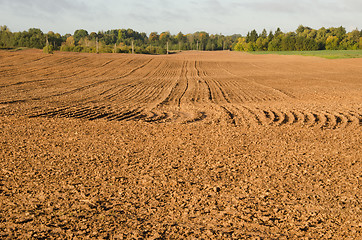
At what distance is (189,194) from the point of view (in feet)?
17.1

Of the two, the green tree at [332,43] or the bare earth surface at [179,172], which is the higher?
the green tree at [332,43]

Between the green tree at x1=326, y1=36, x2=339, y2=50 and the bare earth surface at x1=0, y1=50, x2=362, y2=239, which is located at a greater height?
the green tree at x1=326, y1=36, x2=339, y2=50

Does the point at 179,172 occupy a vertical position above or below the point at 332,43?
below

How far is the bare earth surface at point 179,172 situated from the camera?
4281mm

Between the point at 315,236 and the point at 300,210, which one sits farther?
the point at 300,210

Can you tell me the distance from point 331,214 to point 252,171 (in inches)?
73.8

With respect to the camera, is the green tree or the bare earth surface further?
the green tree

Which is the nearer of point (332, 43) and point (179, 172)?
point (179, 172)

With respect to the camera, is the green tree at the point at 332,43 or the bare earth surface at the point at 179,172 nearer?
the bare earth surface at the point at 179,172

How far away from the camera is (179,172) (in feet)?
20.3

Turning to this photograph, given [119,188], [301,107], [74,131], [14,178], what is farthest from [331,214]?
[301,107]

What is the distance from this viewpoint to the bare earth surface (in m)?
4.28

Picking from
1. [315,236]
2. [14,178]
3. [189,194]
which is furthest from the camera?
[14,178]

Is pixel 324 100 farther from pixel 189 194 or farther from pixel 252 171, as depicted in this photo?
pixel 189 194
